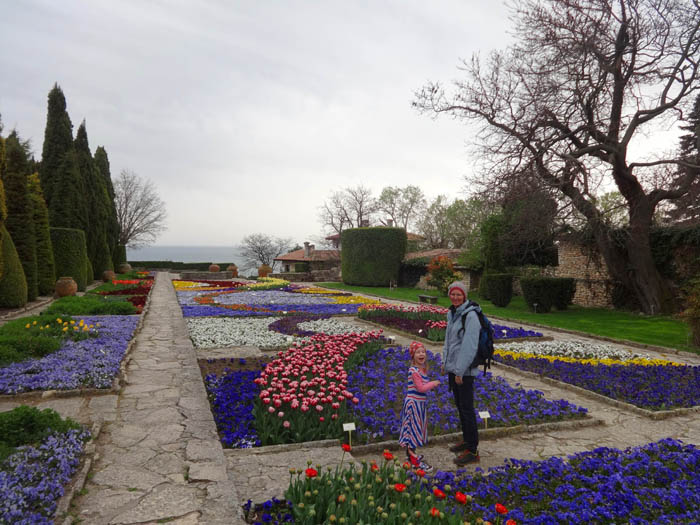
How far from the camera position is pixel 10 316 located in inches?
448

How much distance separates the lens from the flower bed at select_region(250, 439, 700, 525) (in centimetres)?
256

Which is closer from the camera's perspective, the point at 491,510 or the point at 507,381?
the point at 491,510

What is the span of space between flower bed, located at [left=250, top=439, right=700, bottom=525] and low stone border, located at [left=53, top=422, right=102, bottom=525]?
42.4 inches

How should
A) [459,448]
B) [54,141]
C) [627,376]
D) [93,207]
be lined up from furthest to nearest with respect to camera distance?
[93,207] < [54,141] < [627,376] < [459,448]

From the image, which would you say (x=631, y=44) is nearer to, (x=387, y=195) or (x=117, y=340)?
(x=117, y=340)

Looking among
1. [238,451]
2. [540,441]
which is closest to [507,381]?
[540,441]

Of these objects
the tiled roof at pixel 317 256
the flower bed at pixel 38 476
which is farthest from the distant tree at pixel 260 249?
the flower bed at pixel 38 476

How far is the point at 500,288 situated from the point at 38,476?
16398mm

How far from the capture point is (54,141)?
2241cm

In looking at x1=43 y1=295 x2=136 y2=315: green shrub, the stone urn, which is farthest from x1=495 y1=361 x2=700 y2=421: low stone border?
the stone urn

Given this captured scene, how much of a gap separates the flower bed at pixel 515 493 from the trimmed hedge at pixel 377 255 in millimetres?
24159

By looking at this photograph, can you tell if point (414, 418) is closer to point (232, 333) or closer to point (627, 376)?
point (627, 376)

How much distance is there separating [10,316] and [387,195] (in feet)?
145

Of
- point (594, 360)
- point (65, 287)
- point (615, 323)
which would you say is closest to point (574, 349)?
point (594, 360)
